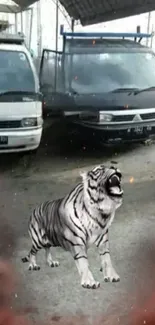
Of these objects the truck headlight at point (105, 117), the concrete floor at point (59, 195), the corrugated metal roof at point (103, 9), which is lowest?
the concrete floor at point (59, 195)

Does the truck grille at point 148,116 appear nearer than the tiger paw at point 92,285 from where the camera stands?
No

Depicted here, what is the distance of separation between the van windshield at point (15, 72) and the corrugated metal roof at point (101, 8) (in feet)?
2.06

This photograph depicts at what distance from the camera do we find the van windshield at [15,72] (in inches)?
111

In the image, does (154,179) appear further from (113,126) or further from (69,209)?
(69,209)

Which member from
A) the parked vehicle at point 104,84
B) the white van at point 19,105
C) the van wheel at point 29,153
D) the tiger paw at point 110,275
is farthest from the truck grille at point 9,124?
the tiger paw at point 110,275

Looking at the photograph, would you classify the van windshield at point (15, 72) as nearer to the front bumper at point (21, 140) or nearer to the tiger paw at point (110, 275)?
the front bumper at point (21, 140)

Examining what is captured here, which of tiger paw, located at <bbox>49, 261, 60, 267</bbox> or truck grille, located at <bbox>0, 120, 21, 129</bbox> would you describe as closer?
tiger paw, located at <bbox>49, 261, 60, 267</bbox>

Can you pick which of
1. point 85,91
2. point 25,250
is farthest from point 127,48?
point 25,250

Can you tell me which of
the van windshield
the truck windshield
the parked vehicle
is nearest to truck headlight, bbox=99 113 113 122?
the parked vehicle

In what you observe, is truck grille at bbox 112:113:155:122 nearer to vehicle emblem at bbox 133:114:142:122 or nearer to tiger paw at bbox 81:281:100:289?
vehicle emblem at bbox 133:114:142:122

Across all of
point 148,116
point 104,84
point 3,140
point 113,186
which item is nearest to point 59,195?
point 113,186

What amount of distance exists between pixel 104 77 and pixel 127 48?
24 centimetres

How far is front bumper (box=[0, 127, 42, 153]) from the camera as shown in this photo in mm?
2691

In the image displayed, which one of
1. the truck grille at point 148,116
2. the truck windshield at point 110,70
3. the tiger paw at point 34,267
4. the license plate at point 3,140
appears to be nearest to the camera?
the tiger paw at point 34,267
